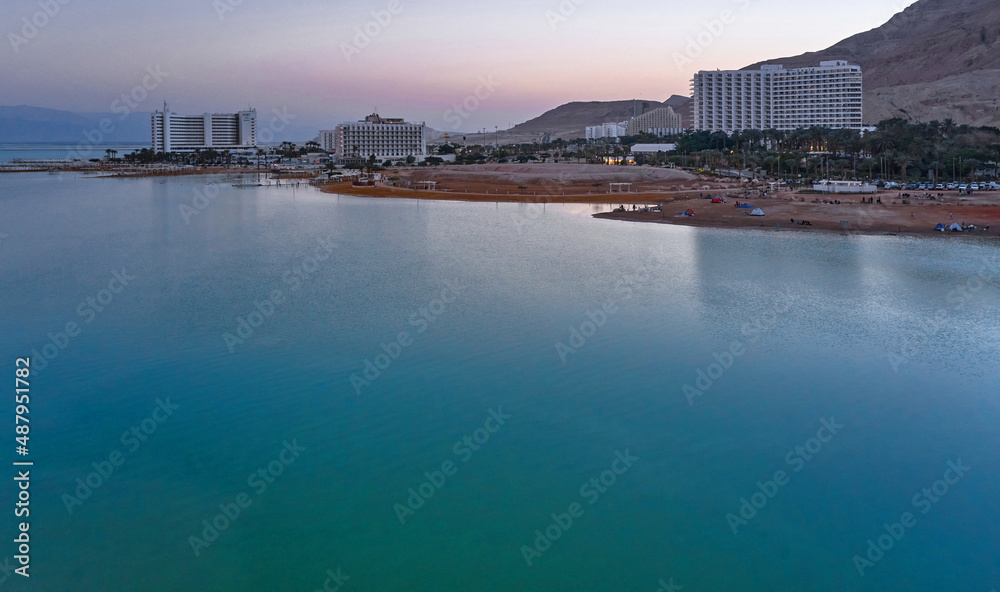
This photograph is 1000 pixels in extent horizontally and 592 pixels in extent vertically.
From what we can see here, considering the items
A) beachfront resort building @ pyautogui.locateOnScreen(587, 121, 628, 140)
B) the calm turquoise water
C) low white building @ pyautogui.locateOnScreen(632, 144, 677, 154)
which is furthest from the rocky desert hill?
the calm turquoise water

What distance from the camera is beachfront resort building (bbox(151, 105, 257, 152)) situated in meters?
132

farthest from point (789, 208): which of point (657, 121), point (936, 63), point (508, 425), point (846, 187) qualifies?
point (936, 63)

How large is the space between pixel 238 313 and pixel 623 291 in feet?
33.4

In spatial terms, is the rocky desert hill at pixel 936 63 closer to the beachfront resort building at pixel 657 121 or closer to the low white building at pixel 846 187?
the beachfront resort building at pixel 657 121

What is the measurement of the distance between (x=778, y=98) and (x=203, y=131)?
10117cm

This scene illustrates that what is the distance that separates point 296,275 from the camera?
73.5 feet

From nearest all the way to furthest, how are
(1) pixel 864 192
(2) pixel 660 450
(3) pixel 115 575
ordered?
(3) pixel 115 575 < (2) pixel 660 450 < (1) pixel 864 192

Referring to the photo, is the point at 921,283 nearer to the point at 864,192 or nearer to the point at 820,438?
the point at 820,438

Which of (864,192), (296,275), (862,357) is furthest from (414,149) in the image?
(862,357)

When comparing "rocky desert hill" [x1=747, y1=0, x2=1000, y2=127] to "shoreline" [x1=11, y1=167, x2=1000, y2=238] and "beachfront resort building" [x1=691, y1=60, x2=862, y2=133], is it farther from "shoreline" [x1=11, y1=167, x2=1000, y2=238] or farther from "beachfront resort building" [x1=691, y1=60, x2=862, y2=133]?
"shoreline" [x1=11, y1=167, x2=1000, y2=238]

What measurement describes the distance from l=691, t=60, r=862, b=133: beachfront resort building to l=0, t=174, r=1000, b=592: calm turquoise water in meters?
85.6

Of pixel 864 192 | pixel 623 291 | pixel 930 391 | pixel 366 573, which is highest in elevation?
pixel 864 192

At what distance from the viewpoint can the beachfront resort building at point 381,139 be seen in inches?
4473

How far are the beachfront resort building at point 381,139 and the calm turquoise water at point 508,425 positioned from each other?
9345 centimetres
